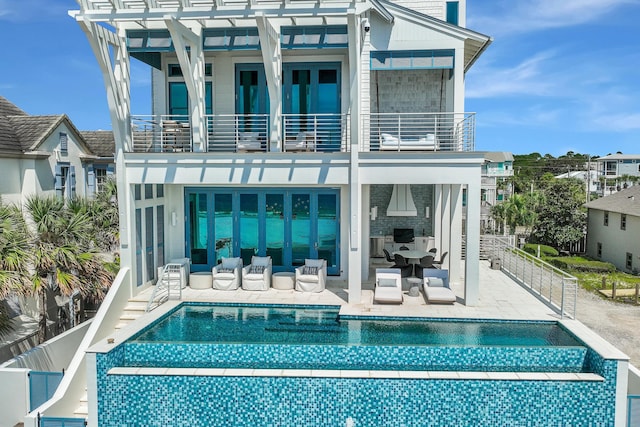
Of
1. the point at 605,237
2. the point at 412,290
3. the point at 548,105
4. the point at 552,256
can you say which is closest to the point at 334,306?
the point at 412,290

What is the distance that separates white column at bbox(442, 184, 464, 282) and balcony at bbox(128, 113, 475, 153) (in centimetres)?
211

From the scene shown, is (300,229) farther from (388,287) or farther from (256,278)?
(388,287)

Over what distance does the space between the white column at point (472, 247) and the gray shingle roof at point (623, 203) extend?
25906 mm

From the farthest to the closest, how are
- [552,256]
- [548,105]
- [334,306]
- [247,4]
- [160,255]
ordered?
1. [548,105]
2. [552,256]
3. [160,255]
4. [334,306]
5. [247,4]

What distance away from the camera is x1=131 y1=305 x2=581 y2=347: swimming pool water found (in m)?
11.7

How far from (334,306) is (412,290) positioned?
278 centimetres

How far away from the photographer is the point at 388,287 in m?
15.1

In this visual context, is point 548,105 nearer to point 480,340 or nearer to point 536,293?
point 536,293

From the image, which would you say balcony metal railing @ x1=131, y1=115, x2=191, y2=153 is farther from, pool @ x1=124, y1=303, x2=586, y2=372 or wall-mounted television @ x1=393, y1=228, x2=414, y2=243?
wall-mounted television @ x1=393, y1=228, x2=414, y2=243

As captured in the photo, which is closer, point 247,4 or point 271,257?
point 247,4

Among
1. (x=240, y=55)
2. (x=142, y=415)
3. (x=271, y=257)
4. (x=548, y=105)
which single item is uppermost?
(x=548, y=105)

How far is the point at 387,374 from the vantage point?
33.3ft

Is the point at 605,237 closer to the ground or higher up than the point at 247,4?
closer to the ground

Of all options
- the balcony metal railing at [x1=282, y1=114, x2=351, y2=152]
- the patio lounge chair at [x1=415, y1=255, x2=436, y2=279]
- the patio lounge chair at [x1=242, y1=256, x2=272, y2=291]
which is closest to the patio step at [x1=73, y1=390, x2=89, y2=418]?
the patio lounge chair at [x1=242, y1=256, x2=272, y2=291]
